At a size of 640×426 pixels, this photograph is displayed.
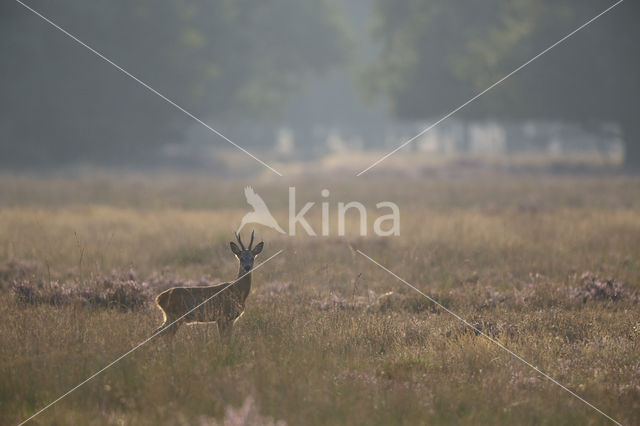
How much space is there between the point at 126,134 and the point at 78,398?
1650 inches

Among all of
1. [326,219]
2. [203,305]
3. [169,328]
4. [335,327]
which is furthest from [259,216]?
[169,328]

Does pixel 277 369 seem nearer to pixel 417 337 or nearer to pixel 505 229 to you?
pixel 417 337

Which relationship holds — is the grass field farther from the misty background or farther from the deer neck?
the misty background

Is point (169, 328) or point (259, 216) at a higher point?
point (259, 216)

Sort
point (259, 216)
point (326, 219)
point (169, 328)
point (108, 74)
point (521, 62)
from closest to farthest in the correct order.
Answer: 1. point (169, 328)
2. point (326, 219)
3. point (259, 216)
4. point (521, 62)
5. point (108, 74)

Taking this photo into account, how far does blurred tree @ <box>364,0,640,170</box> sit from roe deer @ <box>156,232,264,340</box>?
107 feet

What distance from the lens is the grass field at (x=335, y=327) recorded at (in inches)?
216

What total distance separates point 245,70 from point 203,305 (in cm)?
5110

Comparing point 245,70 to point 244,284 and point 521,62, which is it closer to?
point 521,62

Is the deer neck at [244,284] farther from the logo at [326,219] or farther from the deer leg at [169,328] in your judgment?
the logo at [326,219]

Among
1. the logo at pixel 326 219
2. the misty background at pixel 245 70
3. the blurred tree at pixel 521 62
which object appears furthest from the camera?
the misty background at pixel 245 70

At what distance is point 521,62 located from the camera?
120ft

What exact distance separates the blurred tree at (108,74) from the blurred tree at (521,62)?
15866mm

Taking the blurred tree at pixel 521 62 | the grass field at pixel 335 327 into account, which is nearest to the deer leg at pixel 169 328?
the grass field at pixel 335 327
